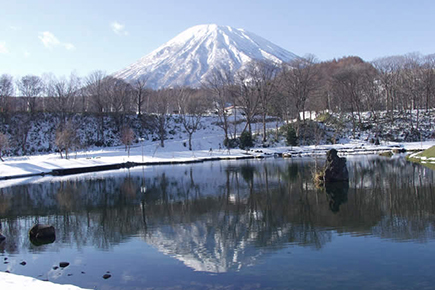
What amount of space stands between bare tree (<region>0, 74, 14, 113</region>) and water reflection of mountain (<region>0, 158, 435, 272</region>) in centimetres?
4178

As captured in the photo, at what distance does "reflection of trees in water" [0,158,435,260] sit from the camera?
10539 millimetres

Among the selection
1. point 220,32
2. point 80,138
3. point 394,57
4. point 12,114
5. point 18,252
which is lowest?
point 18,252

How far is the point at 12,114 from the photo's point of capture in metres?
56.9

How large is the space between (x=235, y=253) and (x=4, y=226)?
9.37 metres

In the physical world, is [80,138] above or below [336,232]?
above

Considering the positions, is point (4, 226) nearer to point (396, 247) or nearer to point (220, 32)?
point (396, 247)

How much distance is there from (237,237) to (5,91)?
2455 inches

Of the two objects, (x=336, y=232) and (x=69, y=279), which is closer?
(x=69, y=279)

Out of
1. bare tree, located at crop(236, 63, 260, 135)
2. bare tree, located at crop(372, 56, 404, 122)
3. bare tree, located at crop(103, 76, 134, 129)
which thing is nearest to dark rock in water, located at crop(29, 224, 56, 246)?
bare tree, located at crop(236, 63, 260, 135)

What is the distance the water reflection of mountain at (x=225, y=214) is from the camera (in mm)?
10320

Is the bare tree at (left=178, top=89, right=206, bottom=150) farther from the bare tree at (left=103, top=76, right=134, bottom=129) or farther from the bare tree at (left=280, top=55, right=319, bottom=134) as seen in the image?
the bare tree at (left=280, top=55, right=319, bottom=134)

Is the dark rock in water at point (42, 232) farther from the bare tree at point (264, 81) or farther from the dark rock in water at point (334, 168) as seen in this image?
the bare tree at point (264, 81)

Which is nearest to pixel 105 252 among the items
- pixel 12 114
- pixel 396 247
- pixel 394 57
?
pixel 396 247

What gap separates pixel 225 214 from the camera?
1393 centimetres
